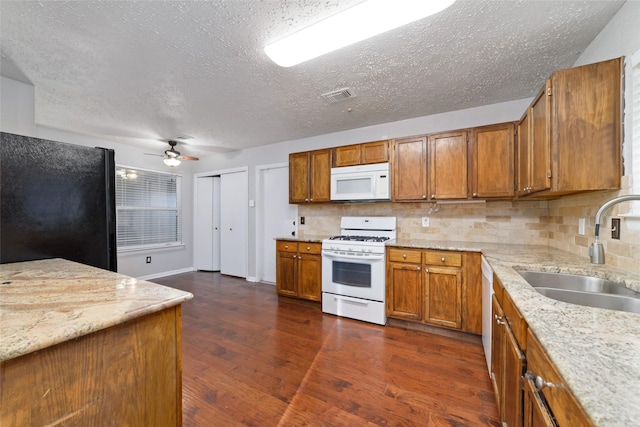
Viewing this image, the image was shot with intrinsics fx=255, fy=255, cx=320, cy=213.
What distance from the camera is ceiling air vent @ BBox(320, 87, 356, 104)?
8.22 ft

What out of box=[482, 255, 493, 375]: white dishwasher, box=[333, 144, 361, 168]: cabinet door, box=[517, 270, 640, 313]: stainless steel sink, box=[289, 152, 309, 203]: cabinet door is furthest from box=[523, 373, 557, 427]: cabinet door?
box=[289, 152, 309, 203]: cabinet door

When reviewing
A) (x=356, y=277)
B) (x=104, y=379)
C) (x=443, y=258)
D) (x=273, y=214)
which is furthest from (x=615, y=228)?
(x=273, y=214)

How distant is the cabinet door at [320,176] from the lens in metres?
3.47

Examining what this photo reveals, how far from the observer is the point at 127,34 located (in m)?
1.72

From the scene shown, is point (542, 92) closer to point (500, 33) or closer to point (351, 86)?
point (500, 33)

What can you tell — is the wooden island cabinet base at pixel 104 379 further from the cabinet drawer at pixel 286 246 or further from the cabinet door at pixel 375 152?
the cabinet door at pixel 375 152

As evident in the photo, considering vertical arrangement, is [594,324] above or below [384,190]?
below

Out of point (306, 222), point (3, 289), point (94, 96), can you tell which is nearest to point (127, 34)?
point (94, 96)

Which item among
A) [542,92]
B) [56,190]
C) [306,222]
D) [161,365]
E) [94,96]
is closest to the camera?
[161,365]

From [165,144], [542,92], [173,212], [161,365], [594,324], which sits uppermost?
[165,144]

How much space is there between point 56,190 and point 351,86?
2.47 meters

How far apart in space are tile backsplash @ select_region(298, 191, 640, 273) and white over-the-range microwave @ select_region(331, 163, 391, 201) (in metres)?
0.41

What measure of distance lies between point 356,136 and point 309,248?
1.73 m

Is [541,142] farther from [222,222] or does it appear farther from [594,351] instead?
[222,222]
